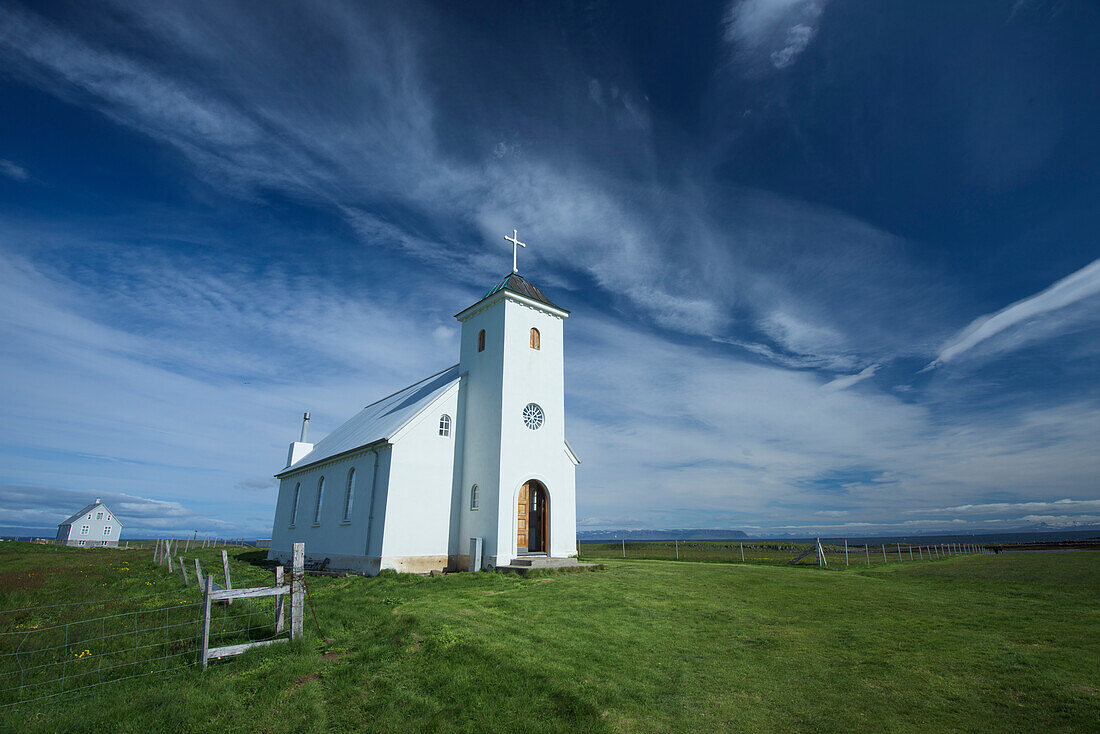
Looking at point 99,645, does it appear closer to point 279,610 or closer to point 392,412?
point 279,610

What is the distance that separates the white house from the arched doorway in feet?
215

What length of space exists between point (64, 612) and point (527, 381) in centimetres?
1538

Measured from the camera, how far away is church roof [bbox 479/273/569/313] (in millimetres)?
23000

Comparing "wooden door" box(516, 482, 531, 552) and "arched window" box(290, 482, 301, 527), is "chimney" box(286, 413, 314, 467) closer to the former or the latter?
"arched window" box(290, 482, 301, 527)

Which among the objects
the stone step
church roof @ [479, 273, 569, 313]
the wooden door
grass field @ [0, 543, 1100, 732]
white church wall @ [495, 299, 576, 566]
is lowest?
grass field @ [0, 543, 1100, 732]

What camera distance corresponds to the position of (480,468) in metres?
21.5

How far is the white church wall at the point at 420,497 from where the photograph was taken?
20089mm

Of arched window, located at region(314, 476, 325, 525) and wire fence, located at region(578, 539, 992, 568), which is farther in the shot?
wire fence, located at region(578, 539, 992, 568)

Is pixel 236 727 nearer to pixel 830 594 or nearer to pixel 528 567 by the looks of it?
pixel 528 567

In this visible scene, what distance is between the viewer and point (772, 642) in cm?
951

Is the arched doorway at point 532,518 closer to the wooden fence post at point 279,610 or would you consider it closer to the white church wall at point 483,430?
the white church wall at point 483,430

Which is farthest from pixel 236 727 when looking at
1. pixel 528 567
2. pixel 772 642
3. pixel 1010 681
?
pixel 528 567

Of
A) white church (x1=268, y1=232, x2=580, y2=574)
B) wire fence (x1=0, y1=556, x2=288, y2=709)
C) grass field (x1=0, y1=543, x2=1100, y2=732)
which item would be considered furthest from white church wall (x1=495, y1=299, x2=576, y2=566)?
wire fence (x1=0, y1=556, x2=288, y2=709)

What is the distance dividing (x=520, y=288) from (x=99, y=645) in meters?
18.1
